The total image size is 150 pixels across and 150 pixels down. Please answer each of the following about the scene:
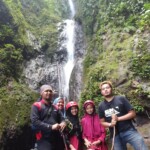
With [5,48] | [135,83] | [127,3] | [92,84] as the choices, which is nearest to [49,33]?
[5,48]

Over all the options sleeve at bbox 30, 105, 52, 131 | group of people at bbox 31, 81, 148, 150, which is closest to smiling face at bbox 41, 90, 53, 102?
group of people at bbox 31, 81, 148, 150

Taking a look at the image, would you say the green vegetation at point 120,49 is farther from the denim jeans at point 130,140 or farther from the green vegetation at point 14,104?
the denim jeans at point 130,140

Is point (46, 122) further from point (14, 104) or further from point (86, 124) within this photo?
point (14, 104)

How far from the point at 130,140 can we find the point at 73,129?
1345mm

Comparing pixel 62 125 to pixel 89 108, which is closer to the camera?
pixel 62 125

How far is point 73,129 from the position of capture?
5.05m

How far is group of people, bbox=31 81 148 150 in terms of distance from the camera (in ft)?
14.1

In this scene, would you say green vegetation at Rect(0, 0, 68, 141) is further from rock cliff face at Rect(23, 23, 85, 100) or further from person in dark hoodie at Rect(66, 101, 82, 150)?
person in dark hoodie at Rect(66, 101, 82, 150)

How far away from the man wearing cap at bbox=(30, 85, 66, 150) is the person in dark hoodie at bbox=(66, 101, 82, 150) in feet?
1.02

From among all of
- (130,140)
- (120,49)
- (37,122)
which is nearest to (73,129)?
(37,122)

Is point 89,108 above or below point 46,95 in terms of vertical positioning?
below

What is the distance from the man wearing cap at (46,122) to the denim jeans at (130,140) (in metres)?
1.10

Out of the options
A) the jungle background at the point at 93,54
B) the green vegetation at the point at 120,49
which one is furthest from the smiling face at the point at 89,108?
the green vegetation at the point at 120,49

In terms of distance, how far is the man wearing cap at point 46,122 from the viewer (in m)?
4.38
